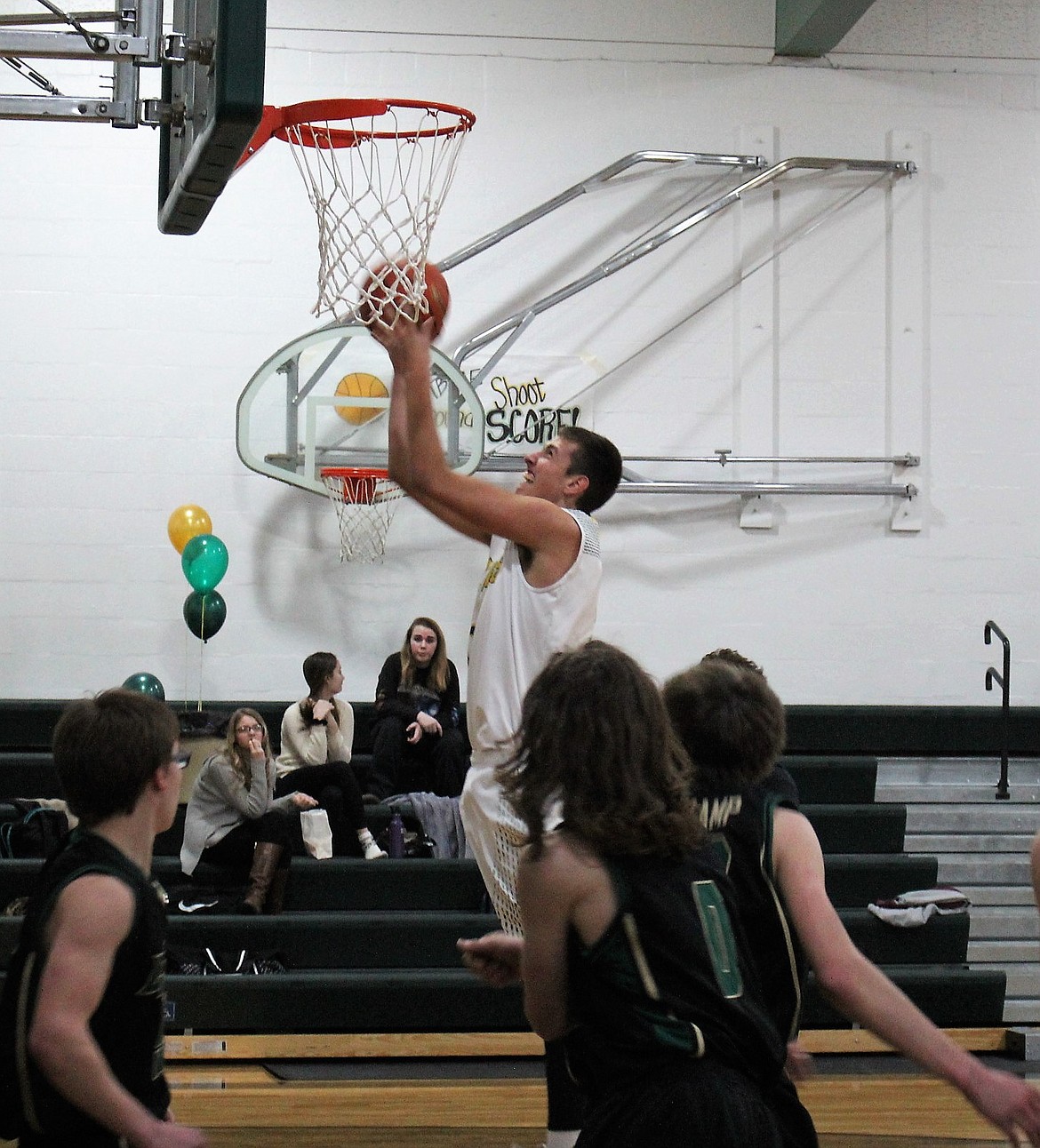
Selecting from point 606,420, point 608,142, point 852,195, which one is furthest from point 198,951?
point 852,195

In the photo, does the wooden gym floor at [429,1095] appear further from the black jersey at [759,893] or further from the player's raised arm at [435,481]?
the black jersey at [759,893]

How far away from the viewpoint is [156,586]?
8359 mm

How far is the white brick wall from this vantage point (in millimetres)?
8359

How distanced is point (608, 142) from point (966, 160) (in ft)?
7.49

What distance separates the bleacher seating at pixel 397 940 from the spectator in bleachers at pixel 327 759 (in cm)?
19

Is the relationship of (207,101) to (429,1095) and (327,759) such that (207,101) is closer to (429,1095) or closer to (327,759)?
(429,1095)

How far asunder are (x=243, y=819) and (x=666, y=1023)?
5.03 metres

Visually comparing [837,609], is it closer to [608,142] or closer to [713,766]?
[608,142]

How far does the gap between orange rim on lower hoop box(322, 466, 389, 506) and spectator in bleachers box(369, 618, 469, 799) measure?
31.0 inches

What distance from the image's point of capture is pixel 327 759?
7133 mm

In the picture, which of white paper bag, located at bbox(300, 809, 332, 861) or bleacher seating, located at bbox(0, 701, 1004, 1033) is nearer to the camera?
bleacher seating, located at bbox(0, 701, 1004, 1033)

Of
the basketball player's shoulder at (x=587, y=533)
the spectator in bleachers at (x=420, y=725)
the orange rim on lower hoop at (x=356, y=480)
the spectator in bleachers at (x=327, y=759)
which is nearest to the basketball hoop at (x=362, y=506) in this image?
the orange rim on lower hoop at (x=356, y=480)

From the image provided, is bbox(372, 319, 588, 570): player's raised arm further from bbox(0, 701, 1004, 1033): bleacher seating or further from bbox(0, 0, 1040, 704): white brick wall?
bbox(0, 0, 1040, 704): white brick wall

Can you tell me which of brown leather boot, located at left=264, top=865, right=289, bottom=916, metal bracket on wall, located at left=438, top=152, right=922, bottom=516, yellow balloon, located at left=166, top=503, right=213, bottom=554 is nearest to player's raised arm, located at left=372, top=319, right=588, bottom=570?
brown leather boot, located at left=264, top=865, right=289, bottom=916
